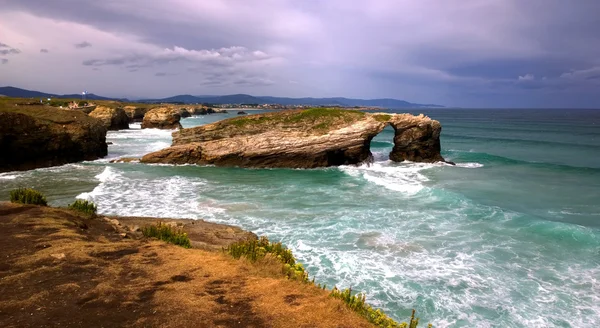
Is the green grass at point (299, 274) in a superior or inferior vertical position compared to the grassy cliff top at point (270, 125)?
inferior

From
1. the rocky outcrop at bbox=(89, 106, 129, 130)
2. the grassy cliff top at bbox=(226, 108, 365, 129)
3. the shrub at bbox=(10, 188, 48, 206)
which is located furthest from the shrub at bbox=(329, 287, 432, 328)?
the rocky outcrop at bbox=(89, 106, 129, 130)

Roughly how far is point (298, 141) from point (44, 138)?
22648 mm

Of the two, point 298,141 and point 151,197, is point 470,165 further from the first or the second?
point 151,197

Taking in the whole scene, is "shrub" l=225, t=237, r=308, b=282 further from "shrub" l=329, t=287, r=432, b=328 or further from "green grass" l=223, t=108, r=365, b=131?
"green grass" l=223, t=108, r=365, b=131

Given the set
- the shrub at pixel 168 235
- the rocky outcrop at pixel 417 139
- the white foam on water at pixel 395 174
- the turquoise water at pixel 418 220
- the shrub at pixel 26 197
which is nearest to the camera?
the turquoise water at pixel 418 220

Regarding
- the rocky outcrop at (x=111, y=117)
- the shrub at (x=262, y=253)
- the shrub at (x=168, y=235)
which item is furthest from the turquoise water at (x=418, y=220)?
the rocky outcrop at (x=111, y=117)

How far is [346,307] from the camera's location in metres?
7.32

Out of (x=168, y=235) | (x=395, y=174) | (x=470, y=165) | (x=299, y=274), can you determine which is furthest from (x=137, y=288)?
(x=470, y=165)

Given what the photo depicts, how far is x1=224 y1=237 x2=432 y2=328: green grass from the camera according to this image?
23.9 ft

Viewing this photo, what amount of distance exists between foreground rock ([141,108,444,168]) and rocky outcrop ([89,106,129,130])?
34.4m

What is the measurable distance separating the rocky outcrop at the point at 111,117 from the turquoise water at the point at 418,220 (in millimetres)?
34378

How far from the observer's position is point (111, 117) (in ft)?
209

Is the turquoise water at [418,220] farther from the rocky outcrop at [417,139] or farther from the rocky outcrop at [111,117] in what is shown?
the rocky outcrop at [111,117]

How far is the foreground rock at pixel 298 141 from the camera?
33781 millimetres
